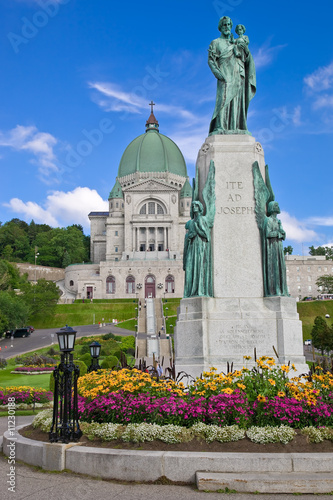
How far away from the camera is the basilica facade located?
8344 cm

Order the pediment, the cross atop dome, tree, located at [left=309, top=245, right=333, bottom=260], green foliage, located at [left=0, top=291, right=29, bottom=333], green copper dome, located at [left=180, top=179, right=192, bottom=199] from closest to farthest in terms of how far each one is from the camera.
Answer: green foliage, located at [left=0, top=291, right=29, bottom=333] < the pediment < green copper dome, located at [left=180, top=179, right=192, bottom=199] < the cross atop dome < tree, located at [left=309, top=245, right=333, bottom=260]

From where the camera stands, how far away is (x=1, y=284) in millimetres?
76250

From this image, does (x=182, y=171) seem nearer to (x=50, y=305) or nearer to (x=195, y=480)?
(x=50, y=305)

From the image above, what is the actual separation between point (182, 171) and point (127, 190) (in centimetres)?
1701

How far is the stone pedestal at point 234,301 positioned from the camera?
1103 cm

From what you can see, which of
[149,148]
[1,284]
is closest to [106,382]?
[1,284]

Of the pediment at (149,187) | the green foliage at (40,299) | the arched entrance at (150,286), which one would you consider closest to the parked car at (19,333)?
the green foliage at (40,299)

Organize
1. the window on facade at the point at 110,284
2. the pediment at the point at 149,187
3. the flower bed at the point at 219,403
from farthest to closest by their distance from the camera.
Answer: the pediment at the point at 149,187
the window on facade at the point at 110,284
the flower bed at the point at 219,403

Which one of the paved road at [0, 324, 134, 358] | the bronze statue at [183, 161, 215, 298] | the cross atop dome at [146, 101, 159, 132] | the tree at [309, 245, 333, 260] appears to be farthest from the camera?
the tree at [309, 245, 333, 260]

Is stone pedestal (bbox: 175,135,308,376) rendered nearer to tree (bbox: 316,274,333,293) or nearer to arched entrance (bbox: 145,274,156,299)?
arched entrance (bbox: 145,274,156,299)

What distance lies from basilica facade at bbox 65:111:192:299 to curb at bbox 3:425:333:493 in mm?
73437

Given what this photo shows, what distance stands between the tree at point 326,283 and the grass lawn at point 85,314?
42608 mm

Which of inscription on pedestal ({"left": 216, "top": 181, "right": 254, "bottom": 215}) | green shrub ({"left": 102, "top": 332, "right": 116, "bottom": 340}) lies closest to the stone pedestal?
inscription on pedestal ({"left": 216, "top": 181, "right": 254, "bottom": 215})

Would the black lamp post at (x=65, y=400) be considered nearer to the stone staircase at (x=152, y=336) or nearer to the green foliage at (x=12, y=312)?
the stone staircase at (x=152, y=336)
